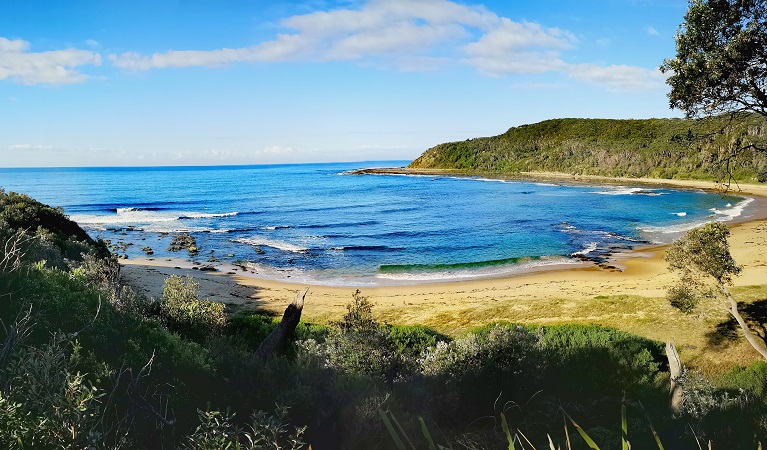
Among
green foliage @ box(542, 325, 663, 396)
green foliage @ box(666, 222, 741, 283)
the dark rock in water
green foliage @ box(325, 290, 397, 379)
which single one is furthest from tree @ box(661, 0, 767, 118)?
the dark rock in water

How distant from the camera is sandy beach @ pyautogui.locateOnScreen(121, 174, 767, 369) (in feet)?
52.9

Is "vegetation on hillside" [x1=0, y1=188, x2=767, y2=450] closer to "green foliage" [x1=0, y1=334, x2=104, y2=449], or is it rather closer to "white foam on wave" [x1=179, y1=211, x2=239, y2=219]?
"green foliage" [x1=0, y1=334, x2=104, y2=449]

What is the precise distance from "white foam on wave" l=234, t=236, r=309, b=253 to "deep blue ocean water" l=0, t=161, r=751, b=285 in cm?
9

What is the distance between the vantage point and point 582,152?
122938 millimetres

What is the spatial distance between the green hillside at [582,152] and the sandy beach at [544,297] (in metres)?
38.4

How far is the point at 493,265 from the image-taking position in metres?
34.1

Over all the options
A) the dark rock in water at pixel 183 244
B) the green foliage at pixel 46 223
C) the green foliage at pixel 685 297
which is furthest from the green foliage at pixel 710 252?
the dark rock in water at pixel 183 244

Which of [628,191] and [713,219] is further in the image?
[628,191]

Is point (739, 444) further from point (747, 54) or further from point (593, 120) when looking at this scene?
point (593, 120)

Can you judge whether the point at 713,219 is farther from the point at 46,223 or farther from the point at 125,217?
the point at 125,217

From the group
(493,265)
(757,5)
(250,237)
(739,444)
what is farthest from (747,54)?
(250,237)

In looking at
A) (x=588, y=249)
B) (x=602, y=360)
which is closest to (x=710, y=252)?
(x=602, y=360)

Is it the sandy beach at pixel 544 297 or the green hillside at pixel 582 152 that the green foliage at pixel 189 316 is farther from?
the green hillside at pixel 582 152

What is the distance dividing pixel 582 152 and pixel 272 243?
101546 mm
